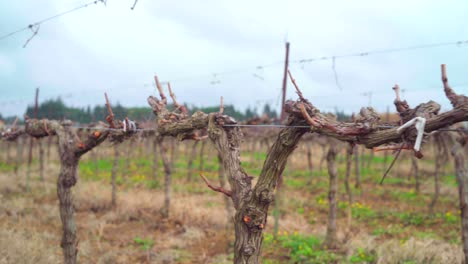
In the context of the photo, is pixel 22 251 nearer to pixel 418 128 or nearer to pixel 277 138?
pixel 277 138

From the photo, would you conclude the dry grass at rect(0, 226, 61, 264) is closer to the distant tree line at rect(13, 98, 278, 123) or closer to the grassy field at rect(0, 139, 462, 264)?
the grassy field at rect(0, 139, 462, 264)

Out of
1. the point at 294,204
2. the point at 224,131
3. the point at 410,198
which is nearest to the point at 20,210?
the point at 294,204

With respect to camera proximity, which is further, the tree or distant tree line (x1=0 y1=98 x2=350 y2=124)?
distant tree line (x1=0 y1=98 x2=350 y2=124)

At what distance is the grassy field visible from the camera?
6.96 metres

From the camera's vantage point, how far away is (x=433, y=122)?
192 centimetres

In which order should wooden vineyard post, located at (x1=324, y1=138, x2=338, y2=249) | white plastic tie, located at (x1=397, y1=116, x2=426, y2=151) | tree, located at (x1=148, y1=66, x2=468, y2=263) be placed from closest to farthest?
white plastic tie, located at (x1=397, y1=116, x2=426, y2=151) < tree, located at (x1=148, y1=66, x2=468, y2=263) < wooden vineyard post, located at (x1=324, y1=138, x2=338, y2=249)

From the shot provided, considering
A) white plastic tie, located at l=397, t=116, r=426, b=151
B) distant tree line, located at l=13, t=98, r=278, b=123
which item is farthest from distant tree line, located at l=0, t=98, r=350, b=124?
white plastic tie, located at l=397, t=116, r=426, b=151

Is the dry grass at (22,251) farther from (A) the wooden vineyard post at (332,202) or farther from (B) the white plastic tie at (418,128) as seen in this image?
(B) the white plastic tie at (418,128)

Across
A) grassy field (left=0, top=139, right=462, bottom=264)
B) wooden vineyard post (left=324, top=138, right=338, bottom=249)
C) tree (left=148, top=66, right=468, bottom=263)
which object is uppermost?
tree (left=148, top=66, right=468, bottom=263)

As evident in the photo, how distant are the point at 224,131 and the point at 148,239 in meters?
6.21

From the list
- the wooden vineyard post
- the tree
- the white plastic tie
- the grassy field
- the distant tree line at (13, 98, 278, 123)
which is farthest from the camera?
the wooden vineyard post

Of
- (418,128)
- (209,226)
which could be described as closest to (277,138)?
(418,128)

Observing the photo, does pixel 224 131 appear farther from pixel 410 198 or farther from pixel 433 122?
pixel 410 198

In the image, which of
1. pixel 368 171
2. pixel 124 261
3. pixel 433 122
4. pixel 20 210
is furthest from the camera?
pixel 368 171
